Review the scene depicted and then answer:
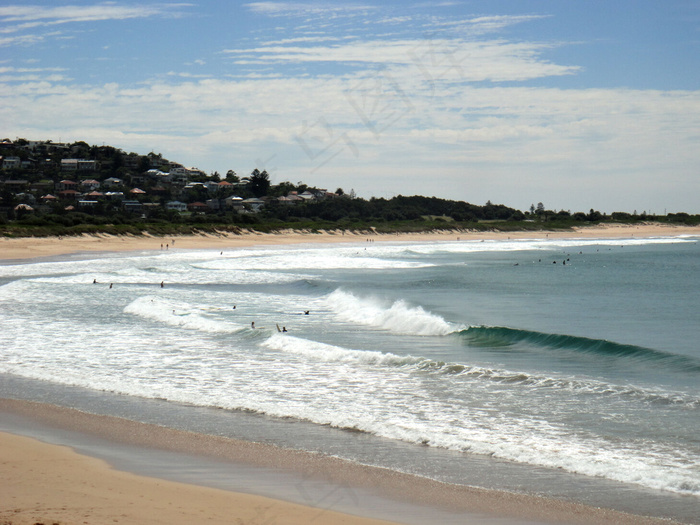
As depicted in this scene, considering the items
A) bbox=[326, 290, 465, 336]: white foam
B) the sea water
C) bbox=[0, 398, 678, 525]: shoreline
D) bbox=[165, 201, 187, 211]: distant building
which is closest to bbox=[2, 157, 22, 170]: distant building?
bbox=[165, 201, 187, 211]: distant building

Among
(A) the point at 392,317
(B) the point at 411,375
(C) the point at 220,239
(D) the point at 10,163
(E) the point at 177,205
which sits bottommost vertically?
(B) the point at 411,375

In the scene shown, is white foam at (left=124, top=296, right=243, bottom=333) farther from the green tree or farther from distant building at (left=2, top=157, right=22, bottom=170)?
distant building at (left=2, top=157, right=22, bottom=170)

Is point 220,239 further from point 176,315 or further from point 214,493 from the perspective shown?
point 214,493

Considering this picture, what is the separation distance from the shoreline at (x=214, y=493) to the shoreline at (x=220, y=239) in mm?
43679

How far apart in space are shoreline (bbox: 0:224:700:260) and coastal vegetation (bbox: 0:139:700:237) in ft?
5.46

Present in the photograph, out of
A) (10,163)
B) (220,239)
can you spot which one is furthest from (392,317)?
(10,163)

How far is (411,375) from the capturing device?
12.0 metres

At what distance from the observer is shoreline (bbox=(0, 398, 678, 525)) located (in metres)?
5.61

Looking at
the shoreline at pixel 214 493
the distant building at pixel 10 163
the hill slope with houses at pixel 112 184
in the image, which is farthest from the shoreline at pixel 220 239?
the distant building at pixel 10 163

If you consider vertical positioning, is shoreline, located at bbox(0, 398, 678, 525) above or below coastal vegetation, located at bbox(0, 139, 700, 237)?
below

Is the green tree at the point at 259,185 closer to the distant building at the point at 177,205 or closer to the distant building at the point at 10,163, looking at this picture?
the distant building at the point at 177,205

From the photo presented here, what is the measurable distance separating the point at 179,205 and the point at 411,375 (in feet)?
354

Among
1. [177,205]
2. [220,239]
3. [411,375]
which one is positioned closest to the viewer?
[411,375]

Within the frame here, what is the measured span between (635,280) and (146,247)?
42.4 meters
